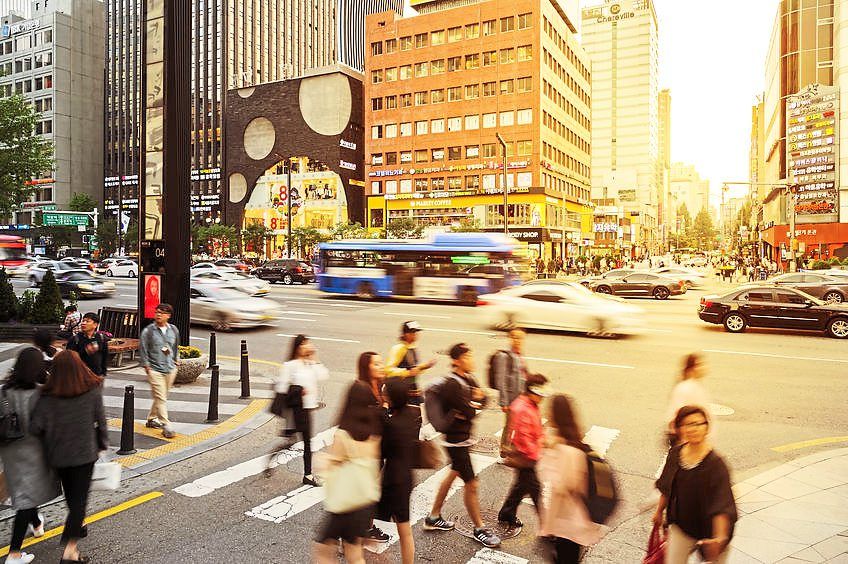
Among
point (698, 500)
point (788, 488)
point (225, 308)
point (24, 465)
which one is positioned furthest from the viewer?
point (225, 308)

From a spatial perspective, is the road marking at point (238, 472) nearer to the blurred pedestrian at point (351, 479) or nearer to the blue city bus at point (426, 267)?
the blurred pedestrian at point (351, 479)

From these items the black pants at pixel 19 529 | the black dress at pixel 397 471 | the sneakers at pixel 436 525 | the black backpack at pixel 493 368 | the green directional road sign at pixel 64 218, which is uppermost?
the green directional road sign at pixel 64 218

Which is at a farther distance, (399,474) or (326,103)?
(326,103)

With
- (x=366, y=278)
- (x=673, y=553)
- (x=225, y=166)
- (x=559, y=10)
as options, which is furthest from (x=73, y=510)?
(x=225, y=166)

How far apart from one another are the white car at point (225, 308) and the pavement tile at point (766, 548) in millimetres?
16862

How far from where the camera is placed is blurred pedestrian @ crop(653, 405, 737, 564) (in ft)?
11.8

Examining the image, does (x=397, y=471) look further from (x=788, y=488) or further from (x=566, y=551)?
(x=788, y=488)

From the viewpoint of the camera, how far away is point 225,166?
9731cm

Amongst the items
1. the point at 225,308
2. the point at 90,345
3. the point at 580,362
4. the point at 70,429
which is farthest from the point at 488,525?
the point at 225,308

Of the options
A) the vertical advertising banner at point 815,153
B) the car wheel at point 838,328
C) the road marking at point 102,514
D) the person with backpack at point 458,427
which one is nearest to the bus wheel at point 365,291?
the car wheel at point 838,328

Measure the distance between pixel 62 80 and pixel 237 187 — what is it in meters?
40.2

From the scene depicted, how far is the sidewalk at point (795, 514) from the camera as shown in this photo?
5180mm

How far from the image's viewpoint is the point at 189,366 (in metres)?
11.9

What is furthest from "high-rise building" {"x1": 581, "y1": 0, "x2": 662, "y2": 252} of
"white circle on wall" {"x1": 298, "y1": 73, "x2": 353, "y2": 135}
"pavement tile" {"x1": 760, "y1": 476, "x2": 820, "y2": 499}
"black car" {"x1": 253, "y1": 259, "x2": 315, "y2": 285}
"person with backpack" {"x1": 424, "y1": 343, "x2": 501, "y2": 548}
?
"person with backpack" {"x1": 424, "y1": 343, "x2": 501, "y2": 548}
